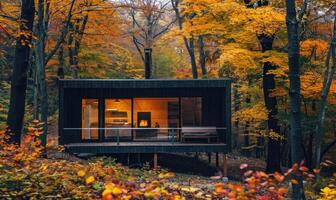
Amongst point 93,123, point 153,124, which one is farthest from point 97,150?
point 153,124

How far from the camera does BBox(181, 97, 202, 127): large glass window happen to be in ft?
69.4

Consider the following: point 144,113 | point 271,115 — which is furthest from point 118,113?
point 271,115

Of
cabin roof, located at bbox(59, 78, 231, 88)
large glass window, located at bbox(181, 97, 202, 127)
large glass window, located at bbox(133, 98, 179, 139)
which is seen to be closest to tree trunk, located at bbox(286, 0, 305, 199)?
cabin roof, located at bbox(59, 78, 231, 88)

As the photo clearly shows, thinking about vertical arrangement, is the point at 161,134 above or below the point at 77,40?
below

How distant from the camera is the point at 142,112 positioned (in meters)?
21.3

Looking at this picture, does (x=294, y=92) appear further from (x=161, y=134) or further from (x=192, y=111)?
(x=192, y=111)

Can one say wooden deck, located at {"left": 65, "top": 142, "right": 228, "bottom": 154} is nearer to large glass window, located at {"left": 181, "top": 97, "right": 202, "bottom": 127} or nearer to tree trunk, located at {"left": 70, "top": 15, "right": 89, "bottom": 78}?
large glass window, located at {"left": 181, "top": 97, "right": 202, "bottom": 127}

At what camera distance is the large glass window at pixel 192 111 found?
2116cm

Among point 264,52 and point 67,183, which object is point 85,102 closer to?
point 264,52

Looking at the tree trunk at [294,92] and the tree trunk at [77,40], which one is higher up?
the tree trunk at [77,40]

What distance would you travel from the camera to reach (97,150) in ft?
62.0

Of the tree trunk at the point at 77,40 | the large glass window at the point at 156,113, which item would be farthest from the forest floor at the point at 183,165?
the tree trunk at the point at 77,40

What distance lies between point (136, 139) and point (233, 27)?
7644 mm

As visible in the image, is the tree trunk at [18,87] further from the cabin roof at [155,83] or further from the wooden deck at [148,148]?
the cabin roof at [155,83]
